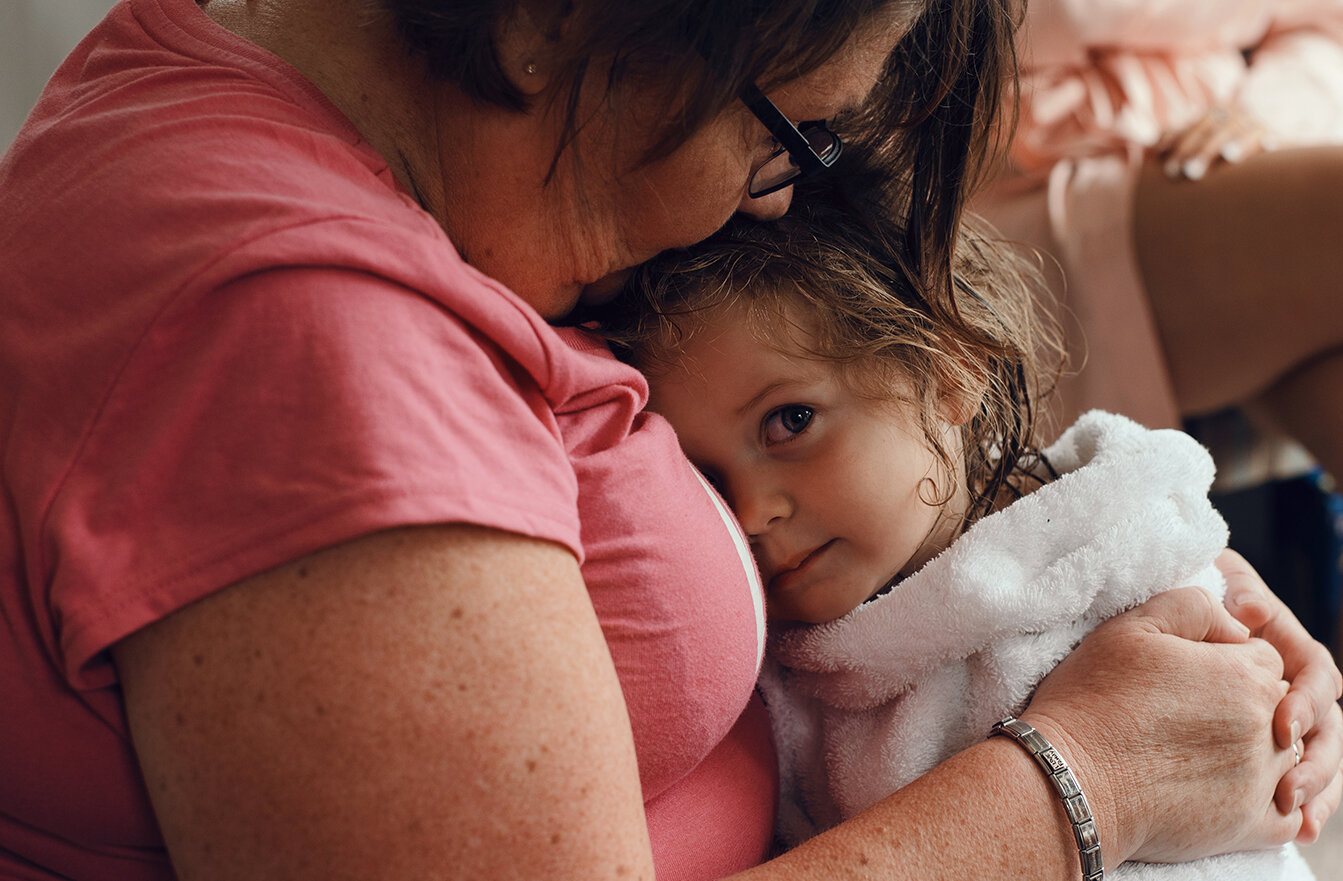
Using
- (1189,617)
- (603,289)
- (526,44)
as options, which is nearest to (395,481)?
(526,44)

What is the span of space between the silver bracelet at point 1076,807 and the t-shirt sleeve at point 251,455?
1.49ft

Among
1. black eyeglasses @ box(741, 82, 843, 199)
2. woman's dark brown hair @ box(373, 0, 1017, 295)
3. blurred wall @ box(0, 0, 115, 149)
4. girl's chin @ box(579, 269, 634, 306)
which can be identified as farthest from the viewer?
blurred wall @ box(0, 0, 115, 149)

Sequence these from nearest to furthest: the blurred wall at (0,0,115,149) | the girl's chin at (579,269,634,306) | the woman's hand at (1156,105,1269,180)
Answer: the girl's chin at (579,269,634,306), the blurred wall at (0,0,115,149), the woman's hand at (1156,105,1269,180)

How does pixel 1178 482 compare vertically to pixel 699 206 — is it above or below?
below

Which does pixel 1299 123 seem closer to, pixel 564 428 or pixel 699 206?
pixel 699 206

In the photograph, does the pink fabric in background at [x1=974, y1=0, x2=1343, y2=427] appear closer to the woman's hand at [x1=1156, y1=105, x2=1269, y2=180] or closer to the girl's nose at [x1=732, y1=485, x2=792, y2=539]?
the woman's hand at [x1=1156, y1=105, x2=1269, y2=180]

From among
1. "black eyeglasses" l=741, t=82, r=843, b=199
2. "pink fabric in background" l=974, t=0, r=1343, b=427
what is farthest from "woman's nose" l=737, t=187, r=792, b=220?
"pink fabric in background" l=974, t=0, r=1343, b=427

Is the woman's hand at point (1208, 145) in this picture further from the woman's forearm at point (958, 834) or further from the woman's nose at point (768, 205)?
the woman's forearm at point (958, 834)

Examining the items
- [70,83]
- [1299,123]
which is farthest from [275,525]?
[1299,123]

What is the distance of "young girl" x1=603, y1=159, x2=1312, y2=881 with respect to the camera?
933mm

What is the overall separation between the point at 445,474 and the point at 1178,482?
730 mm

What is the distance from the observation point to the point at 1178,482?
0.99m

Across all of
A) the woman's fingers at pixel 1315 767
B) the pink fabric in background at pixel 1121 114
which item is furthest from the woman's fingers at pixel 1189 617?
the pink fabric in background at pixel 1121 114

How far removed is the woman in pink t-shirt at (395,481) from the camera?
0.51 metres
